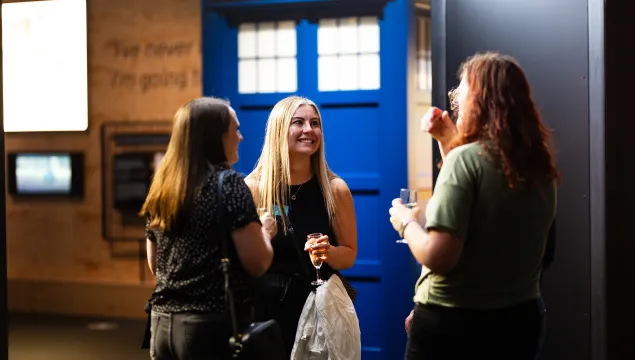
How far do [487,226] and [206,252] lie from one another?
815 millimetres

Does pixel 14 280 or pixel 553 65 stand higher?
pixel 553 65

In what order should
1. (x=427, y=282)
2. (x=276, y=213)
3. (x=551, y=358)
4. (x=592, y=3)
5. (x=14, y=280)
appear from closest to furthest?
1. (x=427, y=282)
2. (x=276, y=213)
3. (x=592, y=3)
4. (x=551, y=358)
5. (x=14, y=280)

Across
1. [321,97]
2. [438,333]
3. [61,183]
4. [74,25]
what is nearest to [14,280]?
[61,183]

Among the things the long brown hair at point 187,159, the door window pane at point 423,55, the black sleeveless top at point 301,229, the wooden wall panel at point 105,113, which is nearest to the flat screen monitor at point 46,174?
the wooden wall panel at point 105,113

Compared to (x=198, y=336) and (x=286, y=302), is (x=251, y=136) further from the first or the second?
(x=198, y=336)

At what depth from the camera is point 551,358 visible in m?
3.71

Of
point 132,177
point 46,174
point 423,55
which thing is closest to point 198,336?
point 423,55

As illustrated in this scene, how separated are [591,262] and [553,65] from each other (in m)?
0.95

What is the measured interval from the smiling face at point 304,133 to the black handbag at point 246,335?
40.2 inches

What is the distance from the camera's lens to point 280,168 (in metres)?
3.29

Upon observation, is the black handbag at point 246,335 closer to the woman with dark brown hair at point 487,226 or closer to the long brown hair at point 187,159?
the long brown hair at point 187,159

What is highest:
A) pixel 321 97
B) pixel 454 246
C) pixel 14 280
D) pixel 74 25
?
pixel 74 25

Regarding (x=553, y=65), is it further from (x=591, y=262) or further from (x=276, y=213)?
(x=276, y=213)

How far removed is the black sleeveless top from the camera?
317 centimetres
